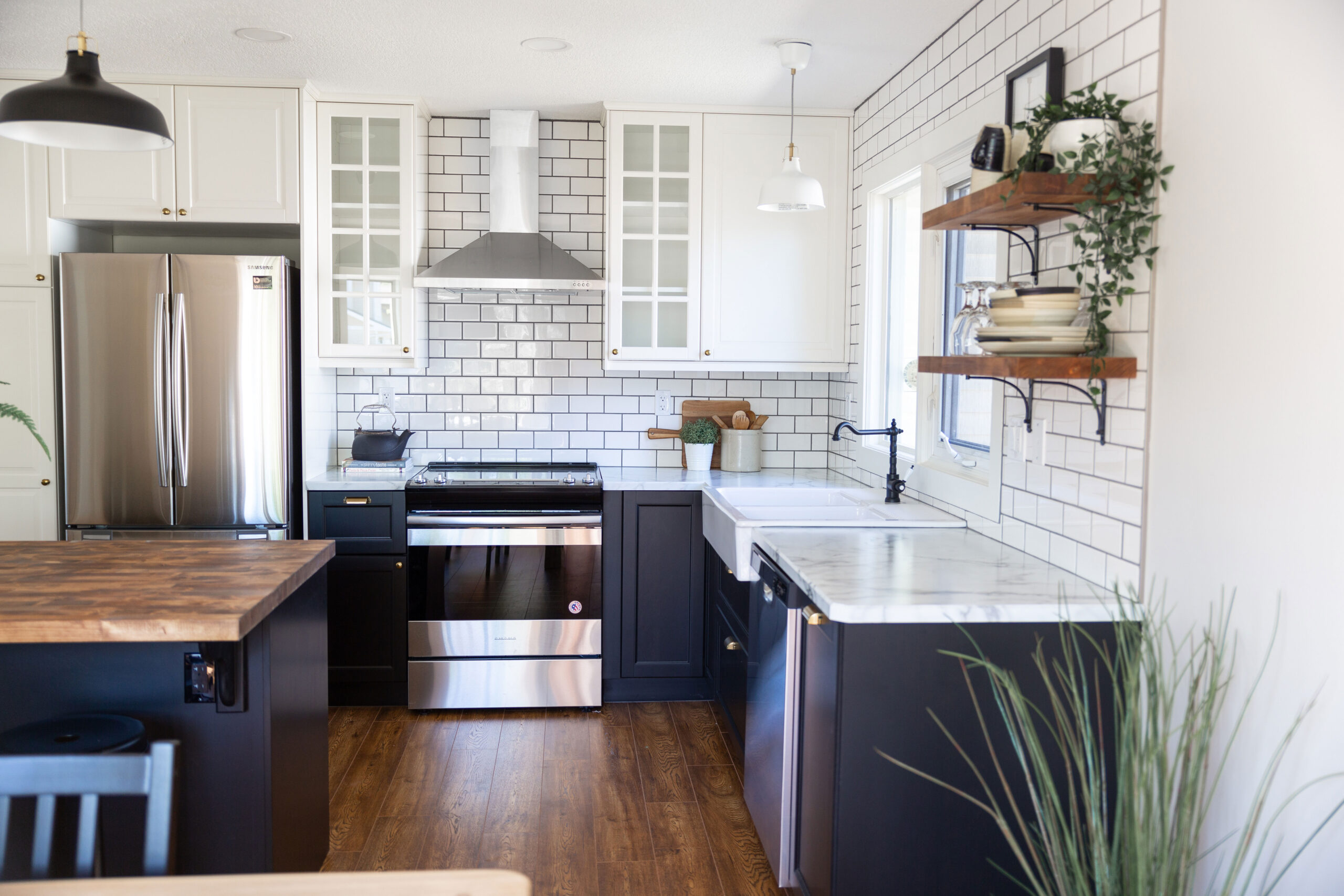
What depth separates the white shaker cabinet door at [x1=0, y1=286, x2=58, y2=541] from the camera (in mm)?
3775

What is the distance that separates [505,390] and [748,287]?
123 cm

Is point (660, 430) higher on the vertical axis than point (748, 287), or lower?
lower

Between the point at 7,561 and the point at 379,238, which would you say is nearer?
the point at 7,561

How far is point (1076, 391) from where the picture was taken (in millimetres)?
2344

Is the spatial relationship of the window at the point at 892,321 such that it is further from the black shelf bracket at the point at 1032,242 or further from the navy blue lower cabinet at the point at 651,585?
the black shelf bracket at the point at 1032,242

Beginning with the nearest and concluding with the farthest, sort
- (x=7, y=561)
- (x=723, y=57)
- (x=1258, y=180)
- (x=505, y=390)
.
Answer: (x=1258, y=180) → (x=7, y=561) → (x=723, y=57) → (x=505, y=390)

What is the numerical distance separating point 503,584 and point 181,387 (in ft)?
4.77

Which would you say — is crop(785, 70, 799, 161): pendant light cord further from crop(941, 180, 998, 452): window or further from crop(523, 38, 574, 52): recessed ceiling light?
crop(523, 38, 574, 52): recessed ceiling light

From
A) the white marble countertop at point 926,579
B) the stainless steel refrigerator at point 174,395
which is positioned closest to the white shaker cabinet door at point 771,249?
the white marble countertop at point 926,579

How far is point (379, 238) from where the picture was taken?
13.6 feet

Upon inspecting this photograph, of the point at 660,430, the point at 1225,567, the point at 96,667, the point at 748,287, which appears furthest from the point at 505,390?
the point at 1225,567

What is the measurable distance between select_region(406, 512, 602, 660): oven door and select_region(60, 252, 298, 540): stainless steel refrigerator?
602 millimetres

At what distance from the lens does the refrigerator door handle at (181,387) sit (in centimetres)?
376

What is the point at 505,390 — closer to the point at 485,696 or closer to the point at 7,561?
the point at 485,696
